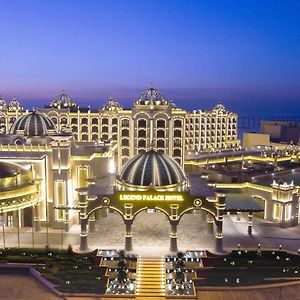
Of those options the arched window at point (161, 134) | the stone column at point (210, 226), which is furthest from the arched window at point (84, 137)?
the stone column at point (210, 226)

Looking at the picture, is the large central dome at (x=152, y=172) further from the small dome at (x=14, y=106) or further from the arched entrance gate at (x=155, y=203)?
the small dome at (x=14, y=106)

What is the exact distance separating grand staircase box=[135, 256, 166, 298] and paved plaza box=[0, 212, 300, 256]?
1677 millimetres

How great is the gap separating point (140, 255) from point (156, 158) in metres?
11.1

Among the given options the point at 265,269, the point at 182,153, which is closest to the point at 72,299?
the point at 265,269

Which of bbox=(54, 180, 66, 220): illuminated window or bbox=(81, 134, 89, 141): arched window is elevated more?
bbox=(81, 134, 89, 141): arched window

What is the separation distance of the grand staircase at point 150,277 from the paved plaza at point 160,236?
1.68m

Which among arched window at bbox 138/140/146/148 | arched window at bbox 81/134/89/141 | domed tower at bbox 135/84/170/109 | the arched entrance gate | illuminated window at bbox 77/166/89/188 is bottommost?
the arched entrance gate

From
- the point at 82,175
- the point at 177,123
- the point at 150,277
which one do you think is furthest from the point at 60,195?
the point at 177,123

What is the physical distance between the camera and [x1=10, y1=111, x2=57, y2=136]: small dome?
56625mm

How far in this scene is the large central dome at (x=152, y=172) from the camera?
4328 cm

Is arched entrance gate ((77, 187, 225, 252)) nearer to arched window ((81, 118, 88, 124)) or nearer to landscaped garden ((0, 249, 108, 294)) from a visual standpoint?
landscaped garden ((0, 249, 108, 294))

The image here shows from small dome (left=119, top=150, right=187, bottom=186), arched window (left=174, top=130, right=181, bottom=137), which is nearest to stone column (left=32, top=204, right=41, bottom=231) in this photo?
small dome (left=119, top=150, right=187, bottom=186)

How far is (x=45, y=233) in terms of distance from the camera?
45.9 m

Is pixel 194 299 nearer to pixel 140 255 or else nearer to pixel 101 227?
pixel 140 255
